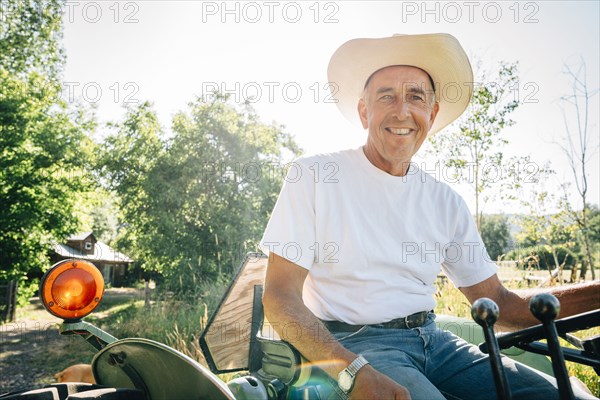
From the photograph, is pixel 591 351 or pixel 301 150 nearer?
pixel 591 351

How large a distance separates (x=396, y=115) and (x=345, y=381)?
4.28ft

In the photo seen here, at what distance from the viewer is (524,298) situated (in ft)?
6.70

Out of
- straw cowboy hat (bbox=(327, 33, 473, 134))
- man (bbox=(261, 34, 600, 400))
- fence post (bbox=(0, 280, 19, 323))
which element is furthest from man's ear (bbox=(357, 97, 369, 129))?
fence post (bbox=(0, 280, 19, 323))

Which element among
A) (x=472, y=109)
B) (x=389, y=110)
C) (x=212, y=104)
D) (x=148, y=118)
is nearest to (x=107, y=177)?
(x=148, y=118)

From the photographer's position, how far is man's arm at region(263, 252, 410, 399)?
54.7 inches

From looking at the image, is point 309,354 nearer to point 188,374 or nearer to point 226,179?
point 188,374

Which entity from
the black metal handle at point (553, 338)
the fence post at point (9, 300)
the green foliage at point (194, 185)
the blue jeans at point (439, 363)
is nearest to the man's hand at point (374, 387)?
the blue jeans at point (439, 363)

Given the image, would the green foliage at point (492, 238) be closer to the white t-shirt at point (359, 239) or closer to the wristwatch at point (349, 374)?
the white t-shirt at point (359, 239)

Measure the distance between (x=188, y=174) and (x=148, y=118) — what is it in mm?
4983

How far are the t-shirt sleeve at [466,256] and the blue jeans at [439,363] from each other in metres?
0.41

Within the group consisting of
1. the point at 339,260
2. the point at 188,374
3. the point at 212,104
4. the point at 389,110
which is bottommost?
the point at 188,374

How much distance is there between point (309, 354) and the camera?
1569mm

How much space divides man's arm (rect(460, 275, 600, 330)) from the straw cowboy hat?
104 centimetres

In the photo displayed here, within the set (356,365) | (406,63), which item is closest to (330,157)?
(406,63)
